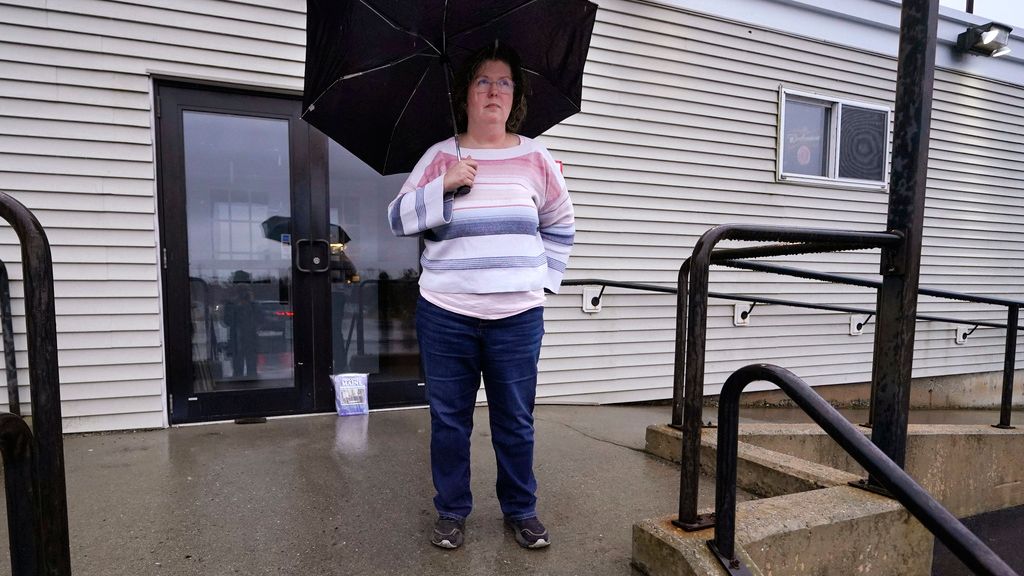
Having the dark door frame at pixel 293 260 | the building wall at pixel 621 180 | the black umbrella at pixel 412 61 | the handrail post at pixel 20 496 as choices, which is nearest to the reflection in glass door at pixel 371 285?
the dark door frame at pixel 293 260

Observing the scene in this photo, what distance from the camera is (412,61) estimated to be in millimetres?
2010

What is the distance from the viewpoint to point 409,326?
4.02 metres

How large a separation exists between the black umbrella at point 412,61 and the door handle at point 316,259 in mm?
1525

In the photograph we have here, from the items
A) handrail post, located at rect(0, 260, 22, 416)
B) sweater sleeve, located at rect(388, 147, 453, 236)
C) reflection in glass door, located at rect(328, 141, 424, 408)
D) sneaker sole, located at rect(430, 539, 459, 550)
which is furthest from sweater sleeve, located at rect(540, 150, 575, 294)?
reflection in glass door, located at rect(328, 141, 424, 408)

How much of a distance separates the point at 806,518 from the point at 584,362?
8.95ft

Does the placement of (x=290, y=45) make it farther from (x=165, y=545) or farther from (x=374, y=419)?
(x=165, y=545)

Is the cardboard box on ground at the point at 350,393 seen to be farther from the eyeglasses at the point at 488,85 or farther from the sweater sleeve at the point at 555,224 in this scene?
the eyeglasses at the point at 488,85

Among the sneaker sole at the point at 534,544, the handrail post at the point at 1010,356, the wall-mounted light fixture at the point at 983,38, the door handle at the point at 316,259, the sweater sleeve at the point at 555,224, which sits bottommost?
the sneaker sole at the point at 534,544

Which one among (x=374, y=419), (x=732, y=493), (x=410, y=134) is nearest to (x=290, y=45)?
(x=410, y=134)

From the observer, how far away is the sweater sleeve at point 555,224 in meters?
1.94

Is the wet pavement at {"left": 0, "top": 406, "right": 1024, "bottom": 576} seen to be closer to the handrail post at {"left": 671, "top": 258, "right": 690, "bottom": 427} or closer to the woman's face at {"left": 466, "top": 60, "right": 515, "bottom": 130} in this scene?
the handrail post at {"left": 671, "top": 258, "right": 690, "bottom": 427}

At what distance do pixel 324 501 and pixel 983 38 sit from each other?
24.2 feet

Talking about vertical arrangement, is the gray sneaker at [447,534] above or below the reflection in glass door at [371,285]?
below

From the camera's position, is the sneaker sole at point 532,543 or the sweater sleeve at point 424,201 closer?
the sweater sleeve at point 424,201
